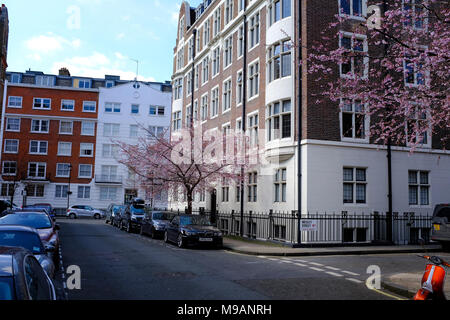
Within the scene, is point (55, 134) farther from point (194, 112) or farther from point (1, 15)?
point (194, 112)

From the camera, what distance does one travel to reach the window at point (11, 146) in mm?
59156

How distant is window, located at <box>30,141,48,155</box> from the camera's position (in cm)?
5962

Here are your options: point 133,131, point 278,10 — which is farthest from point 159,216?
point 133,131

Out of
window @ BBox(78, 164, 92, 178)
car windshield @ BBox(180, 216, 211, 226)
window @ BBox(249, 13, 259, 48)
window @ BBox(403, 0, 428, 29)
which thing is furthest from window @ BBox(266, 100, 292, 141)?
window @ BBox(78, 164, 92, 178)

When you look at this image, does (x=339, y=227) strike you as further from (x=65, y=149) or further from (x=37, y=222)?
(x=65, y=149)

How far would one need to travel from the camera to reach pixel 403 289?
8961mm

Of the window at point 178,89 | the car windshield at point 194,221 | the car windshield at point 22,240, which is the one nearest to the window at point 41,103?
the window at point 178,89

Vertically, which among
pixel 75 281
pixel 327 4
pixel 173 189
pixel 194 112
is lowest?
pixel 75 281

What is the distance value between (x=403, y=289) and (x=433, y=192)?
16203 mm

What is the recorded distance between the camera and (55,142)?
2370 inches

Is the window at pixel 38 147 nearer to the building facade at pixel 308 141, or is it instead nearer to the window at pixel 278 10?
the building facade at pixel 308 141

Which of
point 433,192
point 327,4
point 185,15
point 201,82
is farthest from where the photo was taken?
point 185,15

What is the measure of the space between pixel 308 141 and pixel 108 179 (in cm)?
4504

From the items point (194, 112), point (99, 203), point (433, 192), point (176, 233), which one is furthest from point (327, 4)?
Answer: point (99, 203)
